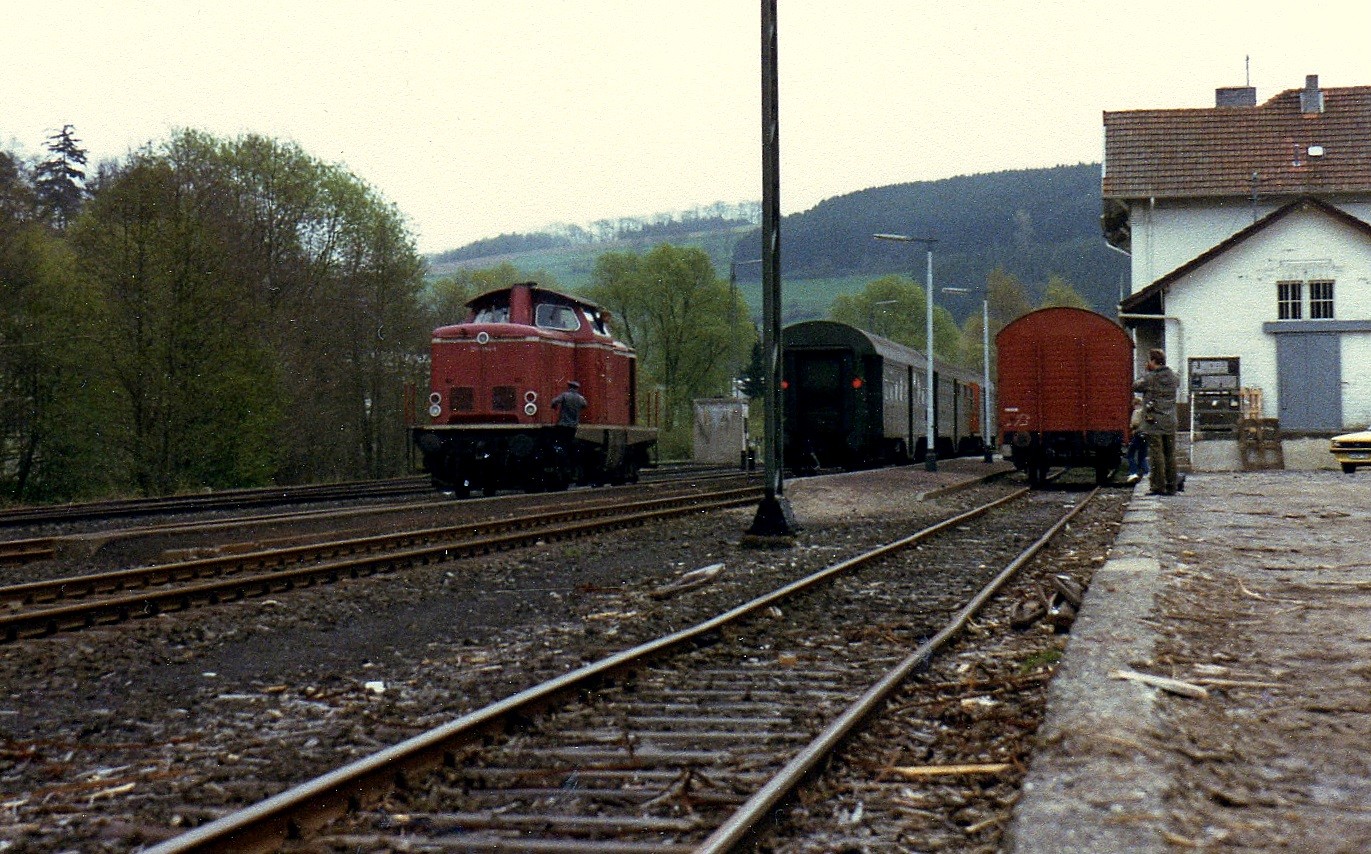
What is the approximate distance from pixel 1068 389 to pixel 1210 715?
21844 mm

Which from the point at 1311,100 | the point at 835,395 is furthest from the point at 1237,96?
the point at 835,395

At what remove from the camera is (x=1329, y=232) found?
3444 cm

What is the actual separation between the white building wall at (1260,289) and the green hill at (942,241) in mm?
95306

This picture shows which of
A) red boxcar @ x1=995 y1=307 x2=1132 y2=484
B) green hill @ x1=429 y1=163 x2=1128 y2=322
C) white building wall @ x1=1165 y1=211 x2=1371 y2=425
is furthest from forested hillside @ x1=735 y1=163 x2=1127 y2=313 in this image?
red boxcar @ x1=995 y1=307 x2=1132 y2=484

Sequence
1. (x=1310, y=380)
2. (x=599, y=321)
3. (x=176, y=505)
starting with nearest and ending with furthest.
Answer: (x=176, y=505) < (x=599, y=321) < (x=1310, y=380)

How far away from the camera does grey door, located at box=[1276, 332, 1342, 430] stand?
3325cm

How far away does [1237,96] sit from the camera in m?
49.2

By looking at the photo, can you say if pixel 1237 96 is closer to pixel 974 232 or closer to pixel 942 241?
Answer: pixel 942 241

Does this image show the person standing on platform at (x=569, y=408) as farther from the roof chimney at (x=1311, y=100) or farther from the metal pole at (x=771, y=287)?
the roof chimney at (x=1311, y=100)

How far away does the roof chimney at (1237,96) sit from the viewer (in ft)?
161

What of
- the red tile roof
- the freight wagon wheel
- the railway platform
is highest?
the red tile roof

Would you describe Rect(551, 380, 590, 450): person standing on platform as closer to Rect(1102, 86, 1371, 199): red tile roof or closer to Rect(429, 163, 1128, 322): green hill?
Rect(1102, 86, 1371, 199): red tile roof

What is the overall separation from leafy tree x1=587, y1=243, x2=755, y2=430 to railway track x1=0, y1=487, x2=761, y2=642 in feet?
199

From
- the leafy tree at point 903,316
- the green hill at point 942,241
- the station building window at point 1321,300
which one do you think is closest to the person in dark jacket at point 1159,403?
the station building window at point 1321,300
